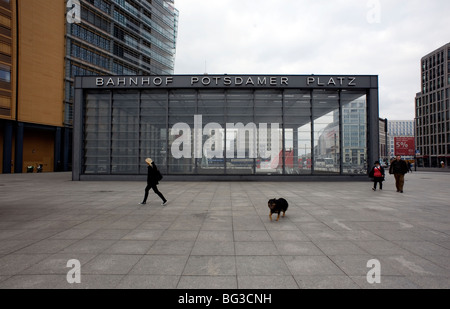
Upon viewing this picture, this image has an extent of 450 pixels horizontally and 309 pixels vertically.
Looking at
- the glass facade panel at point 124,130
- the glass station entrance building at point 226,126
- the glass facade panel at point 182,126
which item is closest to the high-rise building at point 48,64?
the glass station entrance building at point 226,126

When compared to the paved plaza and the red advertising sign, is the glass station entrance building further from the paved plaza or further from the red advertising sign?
the red advertising sign

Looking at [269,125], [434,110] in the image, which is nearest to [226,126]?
[269,125]

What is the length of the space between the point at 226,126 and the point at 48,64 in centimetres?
3271

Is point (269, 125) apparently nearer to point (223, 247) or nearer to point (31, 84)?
point (223, 247)

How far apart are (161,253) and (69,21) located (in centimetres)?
4640

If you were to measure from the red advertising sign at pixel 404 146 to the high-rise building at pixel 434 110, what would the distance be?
4895cm

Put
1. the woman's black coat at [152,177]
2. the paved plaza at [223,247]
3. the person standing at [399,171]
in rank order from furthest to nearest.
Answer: the person standing at [399,171] → the woman's black coat at [152,177] → the paved plaza at [223,247]

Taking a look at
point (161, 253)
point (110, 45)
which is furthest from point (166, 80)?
point (110, 45)

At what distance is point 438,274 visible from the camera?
3537mm

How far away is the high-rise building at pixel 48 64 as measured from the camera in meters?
30.2

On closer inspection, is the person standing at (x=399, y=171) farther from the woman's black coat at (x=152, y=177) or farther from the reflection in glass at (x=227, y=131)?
the woman's black coat at (x=152, y=177)

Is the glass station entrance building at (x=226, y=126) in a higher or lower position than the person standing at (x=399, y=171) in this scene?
higher

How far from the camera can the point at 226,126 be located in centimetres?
1867
